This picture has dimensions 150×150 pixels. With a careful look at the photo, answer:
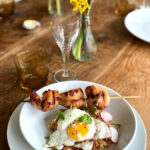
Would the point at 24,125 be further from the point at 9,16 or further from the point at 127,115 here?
the point at 9,16

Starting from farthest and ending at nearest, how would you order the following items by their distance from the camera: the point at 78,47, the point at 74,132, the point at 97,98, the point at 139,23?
the point at 139,23 → the point at 78,47 → the point at 97,98 → the point at 74,132

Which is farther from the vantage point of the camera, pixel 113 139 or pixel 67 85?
pixel 67 85

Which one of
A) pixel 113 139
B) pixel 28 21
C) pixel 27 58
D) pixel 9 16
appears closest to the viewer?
pixel 113 139

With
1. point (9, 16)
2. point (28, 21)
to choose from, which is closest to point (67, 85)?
point (28, 21)

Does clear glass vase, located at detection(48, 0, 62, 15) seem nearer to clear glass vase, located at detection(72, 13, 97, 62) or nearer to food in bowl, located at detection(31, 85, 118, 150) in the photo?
clear glass vase, located at detection(72, 13, 97, 62)

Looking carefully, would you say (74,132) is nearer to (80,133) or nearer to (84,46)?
(80,133)

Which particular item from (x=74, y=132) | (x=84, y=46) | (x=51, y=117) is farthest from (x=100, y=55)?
(x=74, y=132)

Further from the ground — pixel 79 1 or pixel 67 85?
pixel 79 1

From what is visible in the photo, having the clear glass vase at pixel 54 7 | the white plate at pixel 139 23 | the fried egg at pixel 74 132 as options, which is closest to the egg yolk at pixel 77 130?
the fried egg at pixel 74 132

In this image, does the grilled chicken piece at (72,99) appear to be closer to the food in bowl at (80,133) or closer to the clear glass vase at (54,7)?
the food in bowl at (80,133)
